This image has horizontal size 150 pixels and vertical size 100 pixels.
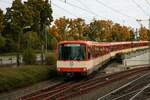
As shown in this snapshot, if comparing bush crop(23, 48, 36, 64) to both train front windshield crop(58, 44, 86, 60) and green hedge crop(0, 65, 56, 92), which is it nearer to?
green hedge crop(0, 65, 56, 92)

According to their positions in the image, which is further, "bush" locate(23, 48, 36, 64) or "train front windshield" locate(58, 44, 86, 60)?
"bush" locate(23, 48, 36, 64)

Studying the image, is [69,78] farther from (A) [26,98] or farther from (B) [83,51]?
(A) [26,98]

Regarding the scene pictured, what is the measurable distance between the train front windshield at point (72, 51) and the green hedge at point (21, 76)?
1919 millimetres

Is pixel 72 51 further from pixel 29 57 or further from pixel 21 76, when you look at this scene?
pixel 29 57

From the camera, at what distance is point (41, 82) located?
1092 inches

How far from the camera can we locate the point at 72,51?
92.5 feet

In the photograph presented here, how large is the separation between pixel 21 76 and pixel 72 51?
487 centimetres

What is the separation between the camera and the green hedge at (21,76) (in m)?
22.5

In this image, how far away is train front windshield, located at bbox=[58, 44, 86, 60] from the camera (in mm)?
28125

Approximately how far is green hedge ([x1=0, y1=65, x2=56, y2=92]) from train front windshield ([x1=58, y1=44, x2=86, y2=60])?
6.30 feet

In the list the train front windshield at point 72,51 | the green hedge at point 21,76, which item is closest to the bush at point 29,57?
the green hedge at point 21,76

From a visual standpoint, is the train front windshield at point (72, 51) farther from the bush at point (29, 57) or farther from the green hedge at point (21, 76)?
the bush at point (29, 57)

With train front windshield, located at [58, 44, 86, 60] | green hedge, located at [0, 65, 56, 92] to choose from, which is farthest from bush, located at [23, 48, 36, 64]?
train front windshield, located at [58, 44, 86, 60]

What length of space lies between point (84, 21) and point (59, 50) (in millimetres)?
50592
